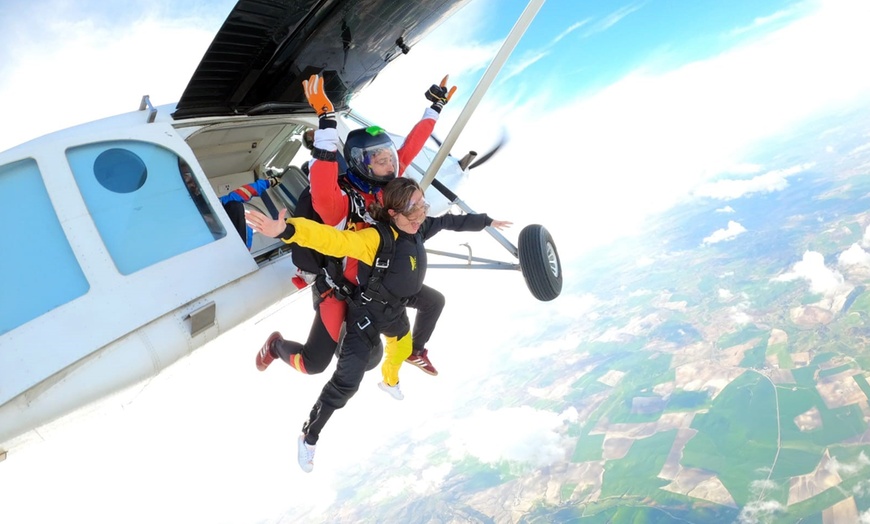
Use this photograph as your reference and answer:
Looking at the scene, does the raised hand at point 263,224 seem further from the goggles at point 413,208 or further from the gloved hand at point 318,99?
the gloved hand at point 318,99

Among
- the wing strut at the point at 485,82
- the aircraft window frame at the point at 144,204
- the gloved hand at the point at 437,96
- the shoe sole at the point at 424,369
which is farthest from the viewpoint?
the shoe sole at the point at 424,369

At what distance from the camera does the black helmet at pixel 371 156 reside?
2926 millimetres

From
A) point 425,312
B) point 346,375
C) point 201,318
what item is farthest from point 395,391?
point 201,318

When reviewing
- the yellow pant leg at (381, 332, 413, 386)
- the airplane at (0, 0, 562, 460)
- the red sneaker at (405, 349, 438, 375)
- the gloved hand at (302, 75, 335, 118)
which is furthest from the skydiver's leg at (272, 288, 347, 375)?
the gloved hand at (302, 75, 335, 118)

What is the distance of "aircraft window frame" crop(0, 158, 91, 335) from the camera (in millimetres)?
2191

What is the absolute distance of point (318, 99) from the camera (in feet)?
9.11

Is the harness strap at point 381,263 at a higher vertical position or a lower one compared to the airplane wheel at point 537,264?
higher

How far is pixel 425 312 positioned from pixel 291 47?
2006 mm

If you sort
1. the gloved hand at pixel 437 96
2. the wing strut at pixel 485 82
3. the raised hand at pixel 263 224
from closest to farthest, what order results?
1. the raised hand at pixel 263 224
2. the wing strut at pixel 485 82
3. the gloved hand at pixel 437 96

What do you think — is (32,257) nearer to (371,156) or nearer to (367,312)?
(367,312)

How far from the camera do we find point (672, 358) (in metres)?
86.2

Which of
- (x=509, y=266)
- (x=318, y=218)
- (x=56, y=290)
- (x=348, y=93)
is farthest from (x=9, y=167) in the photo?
(x=509, y=266)

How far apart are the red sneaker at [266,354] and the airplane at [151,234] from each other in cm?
70

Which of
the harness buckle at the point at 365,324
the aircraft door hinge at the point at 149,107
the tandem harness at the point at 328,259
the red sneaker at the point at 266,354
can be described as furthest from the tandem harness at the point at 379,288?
the aircraft door hinge at the point at 149,107
